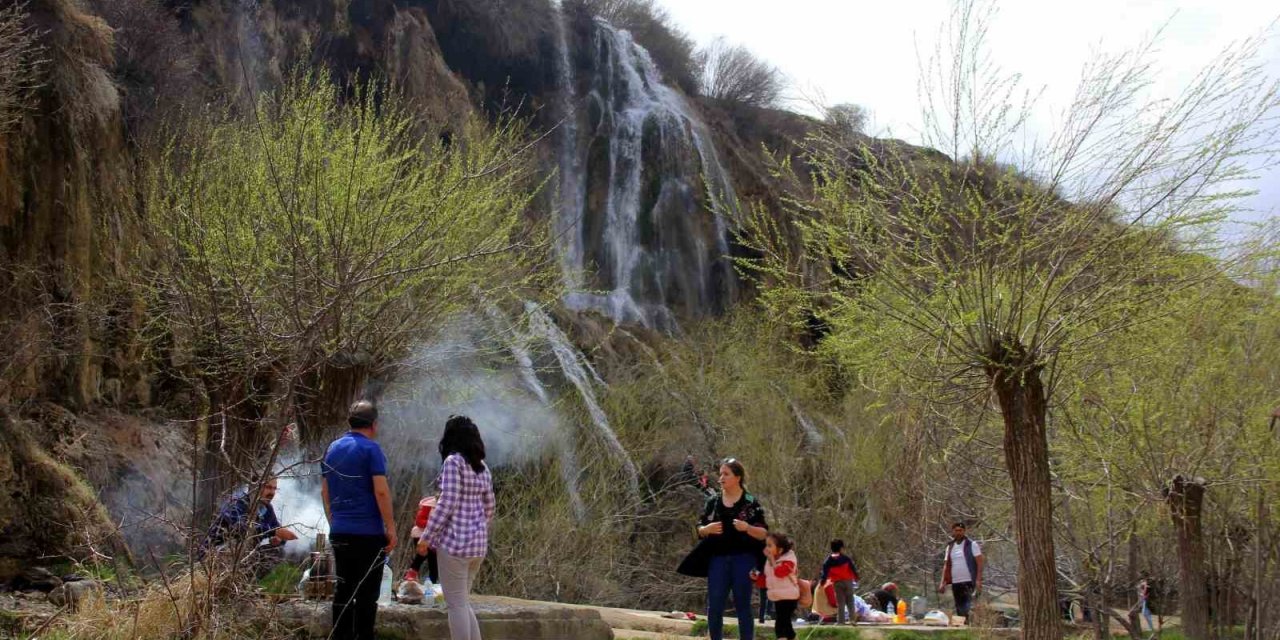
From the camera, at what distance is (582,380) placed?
907 inches

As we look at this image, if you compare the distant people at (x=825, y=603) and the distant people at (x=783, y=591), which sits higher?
the distant people at (x=783, y=591)

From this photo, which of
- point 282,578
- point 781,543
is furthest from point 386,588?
point 781,543

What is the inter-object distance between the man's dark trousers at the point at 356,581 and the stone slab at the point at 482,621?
17.9 inches

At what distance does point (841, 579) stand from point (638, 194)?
801 inches

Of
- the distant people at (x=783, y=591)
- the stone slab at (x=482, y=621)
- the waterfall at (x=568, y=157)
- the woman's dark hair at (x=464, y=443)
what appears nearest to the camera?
the woman's dark hair at (x=464, y=443)

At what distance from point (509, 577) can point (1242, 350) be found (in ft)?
36.9

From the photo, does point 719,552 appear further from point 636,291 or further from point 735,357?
point 636,291

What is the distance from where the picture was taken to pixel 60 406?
1409 cm

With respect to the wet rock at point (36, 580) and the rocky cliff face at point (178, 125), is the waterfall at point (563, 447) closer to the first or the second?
the rocky cliff face at point (178, 125)

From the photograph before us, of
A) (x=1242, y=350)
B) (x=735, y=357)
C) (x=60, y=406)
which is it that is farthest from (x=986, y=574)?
(x=60, y=406)

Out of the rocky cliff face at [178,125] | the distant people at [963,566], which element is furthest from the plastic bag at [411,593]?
the distant people at [963,566]

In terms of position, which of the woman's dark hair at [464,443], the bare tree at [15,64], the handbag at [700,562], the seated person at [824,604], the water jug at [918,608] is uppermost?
the bare tree at [15,64]

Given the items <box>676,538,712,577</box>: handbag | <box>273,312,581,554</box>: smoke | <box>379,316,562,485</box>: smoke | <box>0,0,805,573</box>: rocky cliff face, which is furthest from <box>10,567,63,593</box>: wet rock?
<box>676,538,712,577</box>: handbag

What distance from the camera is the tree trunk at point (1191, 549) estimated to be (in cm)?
1142
